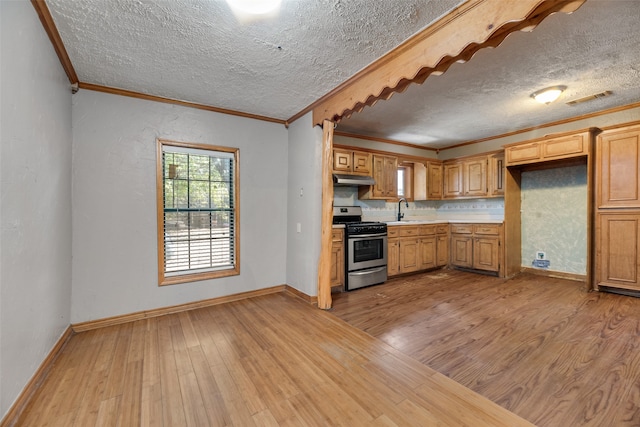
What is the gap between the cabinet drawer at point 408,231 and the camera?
185 inches

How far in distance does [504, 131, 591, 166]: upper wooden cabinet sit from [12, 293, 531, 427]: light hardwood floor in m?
4.04

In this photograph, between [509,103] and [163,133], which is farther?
[509,103]

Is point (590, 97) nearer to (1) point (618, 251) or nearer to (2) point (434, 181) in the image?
(1) point (618, 251)

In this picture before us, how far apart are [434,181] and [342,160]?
2432 millimetres

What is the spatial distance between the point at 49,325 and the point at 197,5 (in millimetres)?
2609

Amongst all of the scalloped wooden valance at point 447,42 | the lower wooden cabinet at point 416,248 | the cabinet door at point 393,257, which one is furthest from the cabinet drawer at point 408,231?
the scalloped wooden valance at point 447,42

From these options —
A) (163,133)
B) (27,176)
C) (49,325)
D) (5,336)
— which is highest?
(163,133)

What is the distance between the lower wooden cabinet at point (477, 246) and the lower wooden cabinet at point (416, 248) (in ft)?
0.59

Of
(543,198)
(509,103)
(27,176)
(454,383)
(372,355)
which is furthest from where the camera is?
(543,198)

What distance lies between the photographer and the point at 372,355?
7.24 ft

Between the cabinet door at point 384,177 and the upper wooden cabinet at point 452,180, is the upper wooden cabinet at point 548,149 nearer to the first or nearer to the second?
the upper wooden cabinet at point 452,180

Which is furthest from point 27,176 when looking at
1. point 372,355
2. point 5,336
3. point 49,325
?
point 372,355

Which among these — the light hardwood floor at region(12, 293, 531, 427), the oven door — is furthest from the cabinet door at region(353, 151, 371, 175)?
the light hardwood floor at region(12, 293, 531, 427)

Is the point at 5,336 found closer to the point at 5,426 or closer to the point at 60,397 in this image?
the point at 5,426
